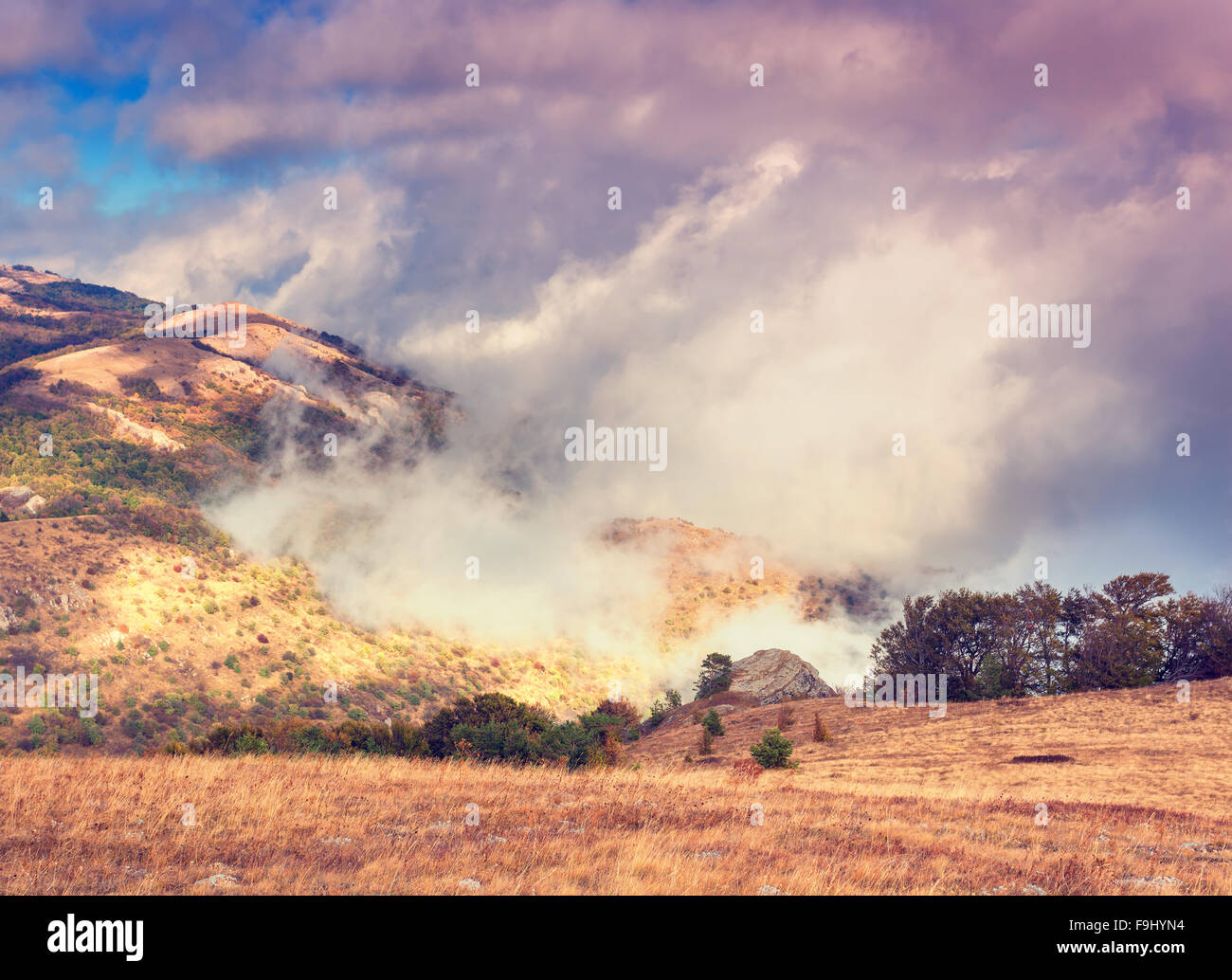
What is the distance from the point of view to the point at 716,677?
71938 mm

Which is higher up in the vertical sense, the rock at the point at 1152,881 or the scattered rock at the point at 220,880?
the scattered rock at the point at 220,880

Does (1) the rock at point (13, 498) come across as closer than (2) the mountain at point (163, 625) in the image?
No

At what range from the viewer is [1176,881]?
434 inches

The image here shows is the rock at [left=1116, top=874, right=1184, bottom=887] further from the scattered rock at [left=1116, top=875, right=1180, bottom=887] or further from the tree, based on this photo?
the tree

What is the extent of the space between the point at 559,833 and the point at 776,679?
57.9 m

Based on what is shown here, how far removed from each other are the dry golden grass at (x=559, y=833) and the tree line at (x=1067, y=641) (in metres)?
26.9

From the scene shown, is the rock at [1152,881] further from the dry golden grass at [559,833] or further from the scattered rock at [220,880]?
the scattered rock at [220,880]

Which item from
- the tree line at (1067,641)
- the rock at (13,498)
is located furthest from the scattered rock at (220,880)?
the rock at (13,498)

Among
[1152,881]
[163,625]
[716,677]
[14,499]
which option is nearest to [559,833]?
[1152,881]

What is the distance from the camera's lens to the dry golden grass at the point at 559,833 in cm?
961
